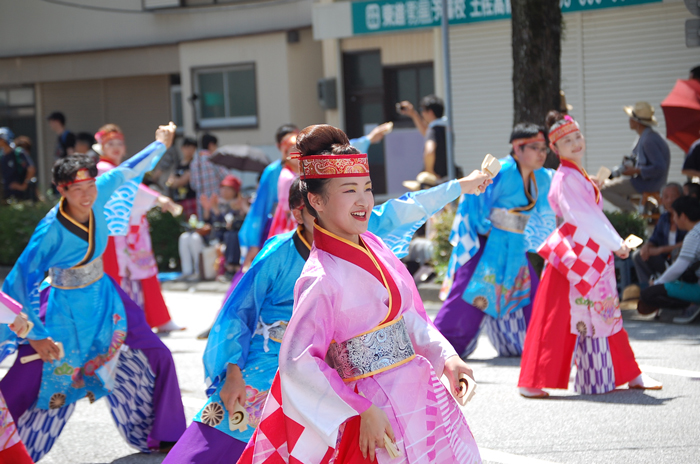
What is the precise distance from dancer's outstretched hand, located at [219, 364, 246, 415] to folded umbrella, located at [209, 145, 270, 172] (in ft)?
31.8

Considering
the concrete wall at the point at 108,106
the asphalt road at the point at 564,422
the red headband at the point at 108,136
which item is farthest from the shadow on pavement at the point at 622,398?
the concrete wall at the point at 108,106

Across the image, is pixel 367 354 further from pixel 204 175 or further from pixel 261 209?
pixel 204 175

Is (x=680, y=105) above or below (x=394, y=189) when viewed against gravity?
above

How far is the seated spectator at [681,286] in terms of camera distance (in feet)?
24.0

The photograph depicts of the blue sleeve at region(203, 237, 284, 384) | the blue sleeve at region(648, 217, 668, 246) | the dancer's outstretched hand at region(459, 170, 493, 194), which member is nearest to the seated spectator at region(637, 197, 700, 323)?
the blue sleeve at region(648, 217, 668, 246)

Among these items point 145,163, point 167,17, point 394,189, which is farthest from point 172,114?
point 145,163

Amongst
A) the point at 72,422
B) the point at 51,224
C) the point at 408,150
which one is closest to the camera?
the point at 51,224

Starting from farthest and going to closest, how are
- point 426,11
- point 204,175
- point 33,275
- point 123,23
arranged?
point 123,23, point 426,11, point 204,175, point 33,275

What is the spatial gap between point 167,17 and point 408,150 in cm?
667

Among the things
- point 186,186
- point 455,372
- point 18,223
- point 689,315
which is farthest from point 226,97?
point 455,372

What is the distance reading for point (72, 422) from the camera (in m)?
5.49

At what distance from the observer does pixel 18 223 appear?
13.2 m

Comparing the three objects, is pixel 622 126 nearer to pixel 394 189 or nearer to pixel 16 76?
pixel 394 189

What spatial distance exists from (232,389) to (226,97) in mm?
14622
